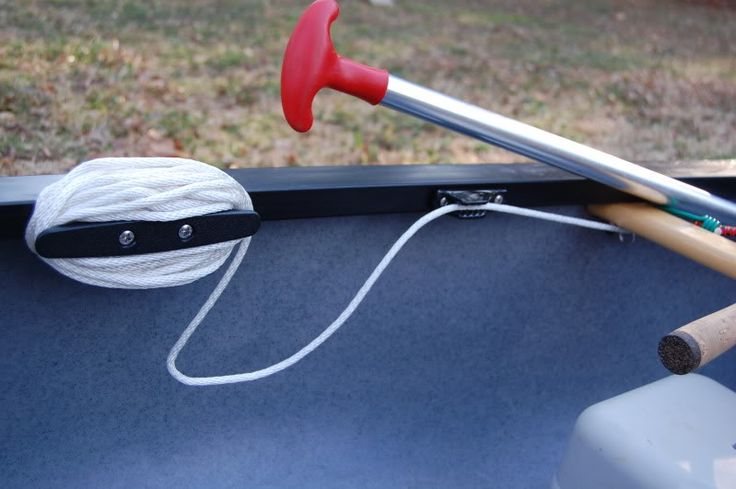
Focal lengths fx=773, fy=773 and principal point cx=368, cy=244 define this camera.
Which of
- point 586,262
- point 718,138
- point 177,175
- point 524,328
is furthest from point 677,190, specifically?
point 718,138

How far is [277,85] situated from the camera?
111 inches

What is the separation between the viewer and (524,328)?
1.33m

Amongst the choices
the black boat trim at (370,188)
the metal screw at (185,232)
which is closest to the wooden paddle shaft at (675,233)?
the black boat trim at (370,188)

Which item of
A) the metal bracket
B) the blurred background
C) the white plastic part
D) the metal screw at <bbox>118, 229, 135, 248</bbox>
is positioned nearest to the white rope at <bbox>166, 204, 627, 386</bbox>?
the metal bracket

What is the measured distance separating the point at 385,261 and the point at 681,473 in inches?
18.1

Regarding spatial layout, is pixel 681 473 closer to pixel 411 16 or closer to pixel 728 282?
pixel 728 282

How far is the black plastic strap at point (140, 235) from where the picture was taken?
791 millimetres

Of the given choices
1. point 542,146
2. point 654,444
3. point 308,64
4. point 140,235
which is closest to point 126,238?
point 140,235

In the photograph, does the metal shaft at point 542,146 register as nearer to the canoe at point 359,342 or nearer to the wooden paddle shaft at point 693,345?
the canoe at point 359,342

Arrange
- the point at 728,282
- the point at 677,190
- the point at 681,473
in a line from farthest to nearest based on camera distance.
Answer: the point at 728,282, the point at 677,190, the point at 681,473

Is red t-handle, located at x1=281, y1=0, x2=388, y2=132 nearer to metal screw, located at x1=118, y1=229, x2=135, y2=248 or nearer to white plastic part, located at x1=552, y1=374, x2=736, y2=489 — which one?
metal screw, located at x1=118, y1=229, x2=135, y2=248

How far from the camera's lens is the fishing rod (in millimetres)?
843

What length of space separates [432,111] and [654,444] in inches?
20.7

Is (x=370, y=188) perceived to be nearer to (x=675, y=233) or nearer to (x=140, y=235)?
(x=140, y=235)
